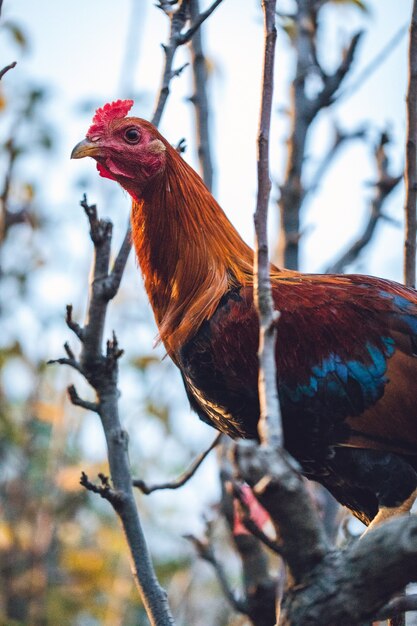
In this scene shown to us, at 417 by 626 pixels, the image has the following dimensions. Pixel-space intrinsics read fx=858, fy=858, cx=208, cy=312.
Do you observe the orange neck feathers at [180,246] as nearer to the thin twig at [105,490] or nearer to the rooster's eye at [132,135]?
the rooster's eye at [132,135]

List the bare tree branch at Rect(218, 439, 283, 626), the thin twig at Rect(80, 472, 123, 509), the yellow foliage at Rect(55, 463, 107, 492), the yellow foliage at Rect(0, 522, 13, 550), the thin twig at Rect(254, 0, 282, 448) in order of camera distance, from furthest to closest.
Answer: the yellow foliage at Rect(0, 522, 13, 550) → the yellow foliage at Rect(55, 463, 107, 492) → the bare tree branch at Rect(218, 439, 283, 626) → the thin twig at Rect(80, 472, 123, 509) → the thin twig at Rect(254, 0, 282, 448)

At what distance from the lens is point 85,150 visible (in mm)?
3883

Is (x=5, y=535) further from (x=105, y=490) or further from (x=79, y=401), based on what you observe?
(x=105, y=490)

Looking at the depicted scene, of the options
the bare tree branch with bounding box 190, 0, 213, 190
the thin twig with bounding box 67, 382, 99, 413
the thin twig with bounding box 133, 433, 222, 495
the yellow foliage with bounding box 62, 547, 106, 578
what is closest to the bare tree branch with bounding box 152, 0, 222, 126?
the bare tree branch with bounding box 190, 0, 213, 190

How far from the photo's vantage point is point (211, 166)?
5086 millimetres

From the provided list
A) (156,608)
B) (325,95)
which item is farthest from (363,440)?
(325,95)

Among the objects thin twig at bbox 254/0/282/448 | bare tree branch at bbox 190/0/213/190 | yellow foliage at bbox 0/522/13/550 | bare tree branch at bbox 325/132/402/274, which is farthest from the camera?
yellow foliage at bbox 0/522/13/550

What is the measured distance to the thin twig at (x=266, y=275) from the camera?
1.99 metres

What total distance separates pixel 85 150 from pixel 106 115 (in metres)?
0.23

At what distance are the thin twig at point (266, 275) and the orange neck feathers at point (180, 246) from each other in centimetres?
131

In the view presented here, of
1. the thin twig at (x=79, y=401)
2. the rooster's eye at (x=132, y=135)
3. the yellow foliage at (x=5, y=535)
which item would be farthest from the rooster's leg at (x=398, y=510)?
the yellow foliage at (x=5, y=535)

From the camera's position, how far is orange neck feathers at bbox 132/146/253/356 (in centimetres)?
368

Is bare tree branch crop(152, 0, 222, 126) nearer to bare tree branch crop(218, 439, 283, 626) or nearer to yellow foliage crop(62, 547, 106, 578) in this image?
bare tree branch crop(218, 439, 283, 626)

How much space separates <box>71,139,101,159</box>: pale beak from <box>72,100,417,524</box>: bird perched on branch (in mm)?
126
